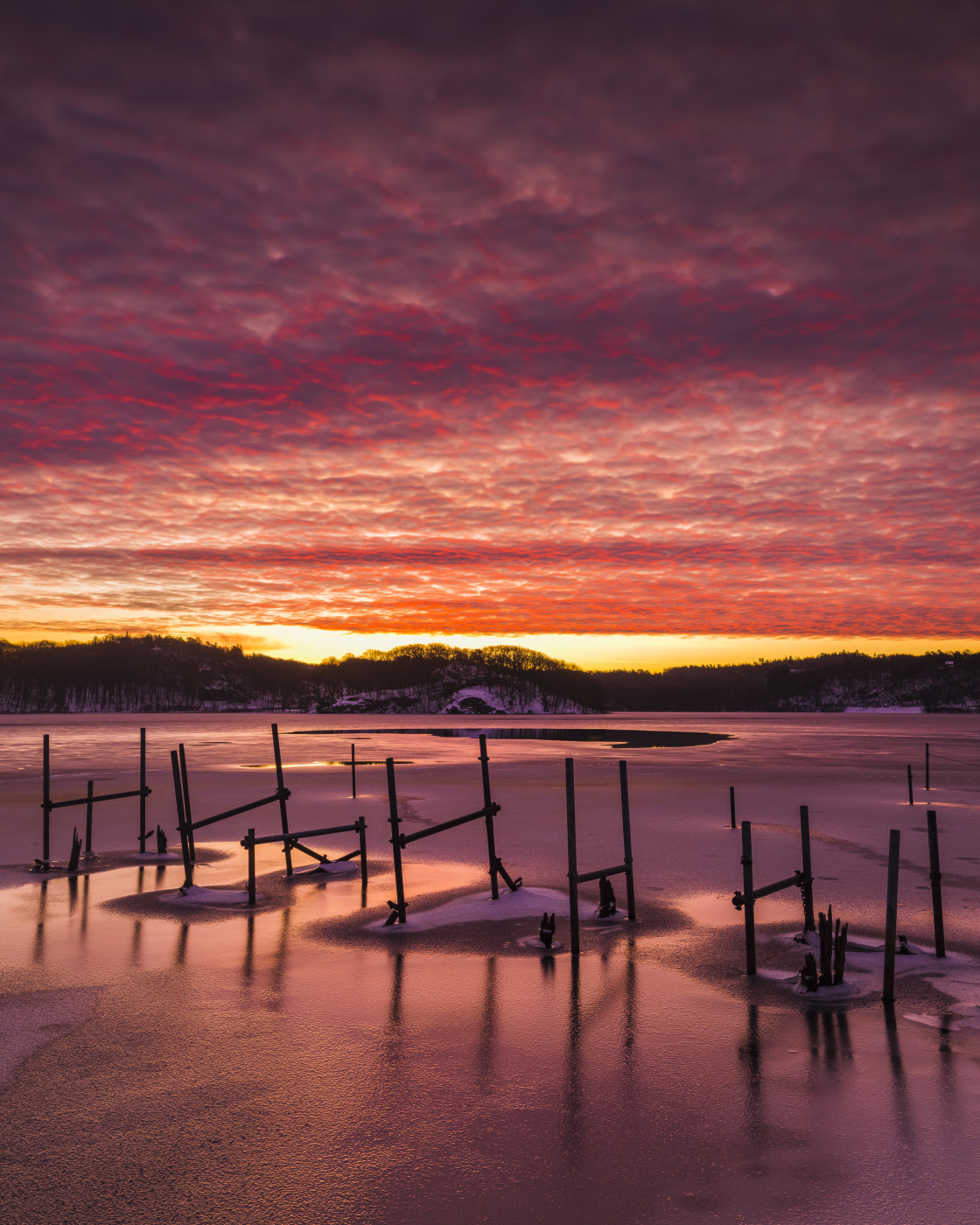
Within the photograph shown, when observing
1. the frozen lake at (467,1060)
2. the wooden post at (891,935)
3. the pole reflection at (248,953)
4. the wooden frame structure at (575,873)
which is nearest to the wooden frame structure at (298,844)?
the frozen lake at (467,1060)

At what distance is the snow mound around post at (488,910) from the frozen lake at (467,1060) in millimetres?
521

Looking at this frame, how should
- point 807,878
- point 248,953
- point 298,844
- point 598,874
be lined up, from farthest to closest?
point 298,844 → point 598,874 → point 807,878 → point 248,953

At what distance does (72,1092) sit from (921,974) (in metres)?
10.2

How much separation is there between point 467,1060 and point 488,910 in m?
6.26

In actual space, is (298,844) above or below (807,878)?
below

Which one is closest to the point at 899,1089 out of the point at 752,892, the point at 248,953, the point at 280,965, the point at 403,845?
the point at 752,892

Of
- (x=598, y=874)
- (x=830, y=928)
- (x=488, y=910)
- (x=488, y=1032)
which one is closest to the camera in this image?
(x=488, y=1032)

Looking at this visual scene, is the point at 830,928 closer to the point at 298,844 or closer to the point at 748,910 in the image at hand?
the point at 748,910

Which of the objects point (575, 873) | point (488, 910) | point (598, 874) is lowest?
point (488, 910)

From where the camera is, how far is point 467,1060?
8.61m

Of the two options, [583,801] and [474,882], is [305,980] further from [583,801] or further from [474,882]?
[583,801]

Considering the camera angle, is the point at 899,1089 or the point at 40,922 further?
the point at 40,922

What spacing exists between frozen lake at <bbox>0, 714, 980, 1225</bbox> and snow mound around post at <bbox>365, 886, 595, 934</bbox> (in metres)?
0.52

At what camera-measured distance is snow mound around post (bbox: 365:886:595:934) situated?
14078 millimetres
